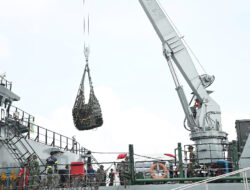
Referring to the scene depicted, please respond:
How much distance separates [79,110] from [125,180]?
3.23m

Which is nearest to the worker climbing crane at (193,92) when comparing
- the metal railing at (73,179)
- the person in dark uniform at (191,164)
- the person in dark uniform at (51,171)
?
the person in dark uniform at (191,164)

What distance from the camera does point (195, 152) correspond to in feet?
54.4

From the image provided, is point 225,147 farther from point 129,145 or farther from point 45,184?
point 45,184

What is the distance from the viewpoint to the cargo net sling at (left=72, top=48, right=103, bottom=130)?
14.2m

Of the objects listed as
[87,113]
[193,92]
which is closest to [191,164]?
[193,92]

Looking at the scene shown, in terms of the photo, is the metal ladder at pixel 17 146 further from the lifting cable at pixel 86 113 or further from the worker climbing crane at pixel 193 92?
the worker climbing crane at pixel 193 92

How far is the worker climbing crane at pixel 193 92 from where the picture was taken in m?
16.7

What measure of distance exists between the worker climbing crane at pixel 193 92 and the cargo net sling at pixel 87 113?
16.0ft

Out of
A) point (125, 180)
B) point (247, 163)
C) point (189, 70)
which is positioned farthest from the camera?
point (189, 70)

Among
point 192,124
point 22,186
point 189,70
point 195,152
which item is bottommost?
point 22,186

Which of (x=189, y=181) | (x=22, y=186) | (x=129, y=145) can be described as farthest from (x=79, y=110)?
(x=189, y=181)

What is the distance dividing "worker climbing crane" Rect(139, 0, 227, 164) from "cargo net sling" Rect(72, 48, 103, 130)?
4881mm

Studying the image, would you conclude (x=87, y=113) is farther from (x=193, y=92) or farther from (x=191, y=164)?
(x=193, y=92)

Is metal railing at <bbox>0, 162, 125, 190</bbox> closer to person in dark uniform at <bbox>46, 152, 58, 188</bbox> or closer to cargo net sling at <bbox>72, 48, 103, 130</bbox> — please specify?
person in dark uniform at <bbox>46, 152, 58, 188</bbox>
